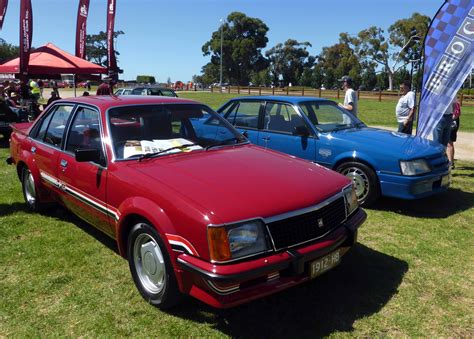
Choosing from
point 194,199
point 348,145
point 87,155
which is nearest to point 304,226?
point 194,199

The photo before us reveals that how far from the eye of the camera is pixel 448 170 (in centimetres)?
571

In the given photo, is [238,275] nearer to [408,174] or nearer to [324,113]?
[408,174]

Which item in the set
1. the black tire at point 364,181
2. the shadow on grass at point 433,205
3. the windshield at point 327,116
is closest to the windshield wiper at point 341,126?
the windshield at point 327,116

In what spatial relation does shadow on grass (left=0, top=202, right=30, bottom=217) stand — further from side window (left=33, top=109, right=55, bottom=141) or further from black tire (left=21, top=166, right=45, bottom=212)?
side window (left=33, top=109, right=55, bottom=141)

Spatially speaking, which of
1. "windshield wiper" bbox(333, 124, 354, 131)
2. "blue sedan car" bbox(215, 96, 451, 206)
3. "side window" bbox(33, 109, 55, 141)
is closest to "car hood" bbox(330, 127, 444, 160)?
"blue sedan car" bbox(215, 96, 451, 206)

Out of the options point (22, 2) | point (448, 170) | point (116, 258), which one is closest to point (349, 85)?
point (448, 170)

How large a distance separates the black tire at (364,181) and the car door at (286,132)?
2.11 feet

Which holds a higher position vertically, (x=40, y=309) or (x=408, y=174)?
(x=408, y=174)

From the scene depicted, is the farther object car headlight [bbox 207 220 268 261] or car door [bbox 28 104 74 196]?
car door [bbox 28 104 74 196]

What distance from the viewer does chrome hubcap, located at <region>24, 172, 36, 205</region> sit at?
206 inches

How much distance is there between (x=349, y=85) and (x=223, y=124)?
4.74 m

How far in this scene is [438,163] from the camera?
18.2 feet

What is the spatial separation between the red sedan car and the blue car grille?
2.40 m

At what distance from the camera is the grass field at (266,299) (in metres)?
2.99
